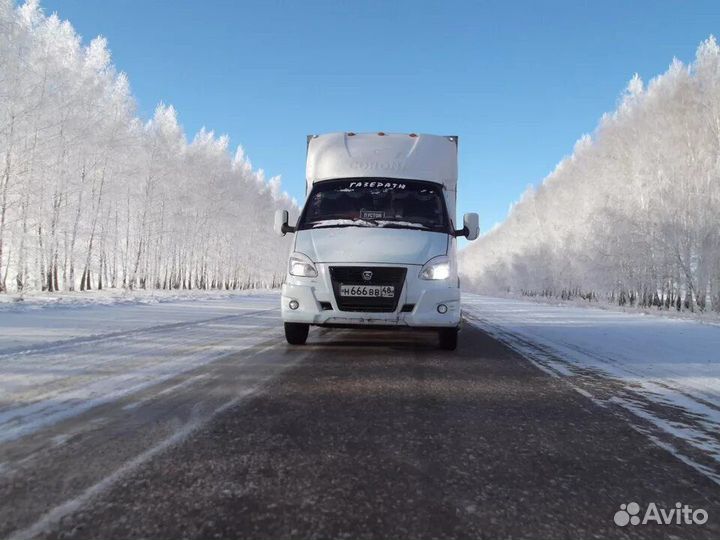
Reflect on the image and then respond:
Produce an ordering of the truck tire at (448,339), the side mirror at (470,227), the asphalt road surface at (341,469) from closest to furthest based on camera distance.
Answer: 1. the asphalt road surface at (341,469)
2. the truck tire at (448,339)
3. the side mirror at (470,227)

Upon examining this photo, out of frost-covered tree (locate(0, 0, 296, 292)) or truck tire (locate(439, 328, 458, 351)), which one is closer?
truck tire (locate(439, 328, 458, 351))

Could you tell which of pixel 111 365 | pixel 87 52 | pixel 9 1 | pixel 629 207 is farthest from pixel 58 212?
pixel 629 207

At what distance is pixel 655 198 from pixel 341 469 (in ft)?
83.6

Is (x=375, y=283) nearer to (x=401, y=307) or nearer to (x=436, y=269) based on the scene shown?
(x=401, y=307)

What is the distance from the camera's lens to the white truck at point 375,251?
479cm

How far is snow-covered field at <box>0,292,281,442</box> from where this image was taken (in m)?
2.66

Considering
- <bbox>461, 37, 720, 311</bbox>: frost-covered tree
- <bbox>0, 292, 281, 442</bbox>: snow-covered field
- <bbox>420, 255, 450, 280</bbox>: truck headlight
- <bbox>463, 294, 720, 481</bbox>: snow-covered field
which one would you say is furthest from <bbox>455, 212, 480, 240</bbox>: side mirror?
<bbox>461, 37, 720, 311</bbox>: frost-covered tree

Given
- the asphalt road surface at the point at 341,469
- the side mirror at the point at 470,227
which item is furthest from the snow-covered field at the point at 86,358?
the side mirror at the point at 470,227

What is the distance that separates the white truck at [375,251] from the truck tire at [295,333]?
0.05 ft

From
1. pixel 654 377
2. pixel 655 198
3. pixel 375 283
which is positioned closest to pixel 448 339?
pixel 375 283

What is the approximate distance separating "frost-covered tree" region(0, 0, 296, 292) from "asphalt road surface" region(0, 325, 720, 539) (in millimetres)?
17754

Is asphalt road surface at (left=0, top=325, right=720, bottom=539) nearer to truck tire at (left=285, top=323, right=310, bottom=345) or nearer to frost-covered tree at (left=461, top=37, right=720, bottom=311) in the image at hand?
truck tire at (left=285, top=323, right=310, bottom=345)

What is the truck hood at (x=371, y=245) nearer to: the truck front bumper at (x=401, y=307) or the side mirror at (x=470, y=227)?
the truck front bumper at (x=401, y=307)

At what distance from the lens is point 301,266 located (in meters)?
5.00
